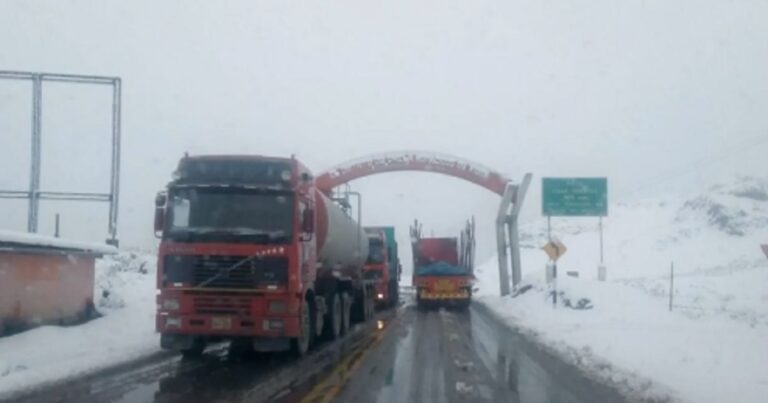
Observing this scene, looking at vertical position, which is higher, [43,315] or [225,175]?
[225,175]

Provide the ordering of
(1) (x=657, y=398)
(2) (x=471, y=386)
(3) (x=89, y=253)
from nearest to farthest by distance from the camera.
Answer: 1. (1) (x=657, y=398)
2. (2) (x=471, y=386)
3. (3) (x=89, y=253)

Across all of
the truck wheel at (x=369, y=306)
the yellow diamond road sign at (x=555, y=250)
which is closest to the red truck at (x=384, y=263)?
the truck wheel at (x=369, y=306)

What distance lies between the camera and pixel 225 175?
1862cm

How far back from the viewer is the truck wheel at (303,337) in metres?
19.1

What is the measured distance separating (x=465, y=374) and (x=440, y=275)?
29581mm

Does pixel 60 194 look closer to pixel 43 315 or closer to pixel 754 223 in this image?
pixel 43 315

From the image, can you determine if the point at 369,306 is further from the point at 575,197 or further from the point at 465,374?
the point at 465,374

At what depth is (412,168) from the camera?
4925cm

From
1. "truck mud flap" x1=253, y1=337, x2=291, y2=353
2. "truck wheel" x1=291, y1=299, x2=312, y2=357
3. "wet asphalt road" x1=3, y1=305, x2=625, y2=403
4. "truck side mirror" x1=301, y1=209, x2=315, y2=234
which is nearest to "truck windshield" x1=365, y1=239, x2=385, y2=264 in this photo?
"wet asphalt road" x1=3, y1=305, x2=625, y2=403

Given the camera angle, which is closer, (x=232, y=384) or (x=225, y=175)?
(x=232, y=384)

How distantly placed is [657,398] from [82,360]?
10.2 metres

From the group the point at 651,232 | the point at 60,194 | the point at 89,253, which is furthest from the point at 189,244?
the point at 651,232

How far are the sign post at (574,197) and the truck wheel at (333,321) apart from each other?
2177 cm

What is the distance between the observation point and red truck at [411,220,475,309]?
1807 inches
